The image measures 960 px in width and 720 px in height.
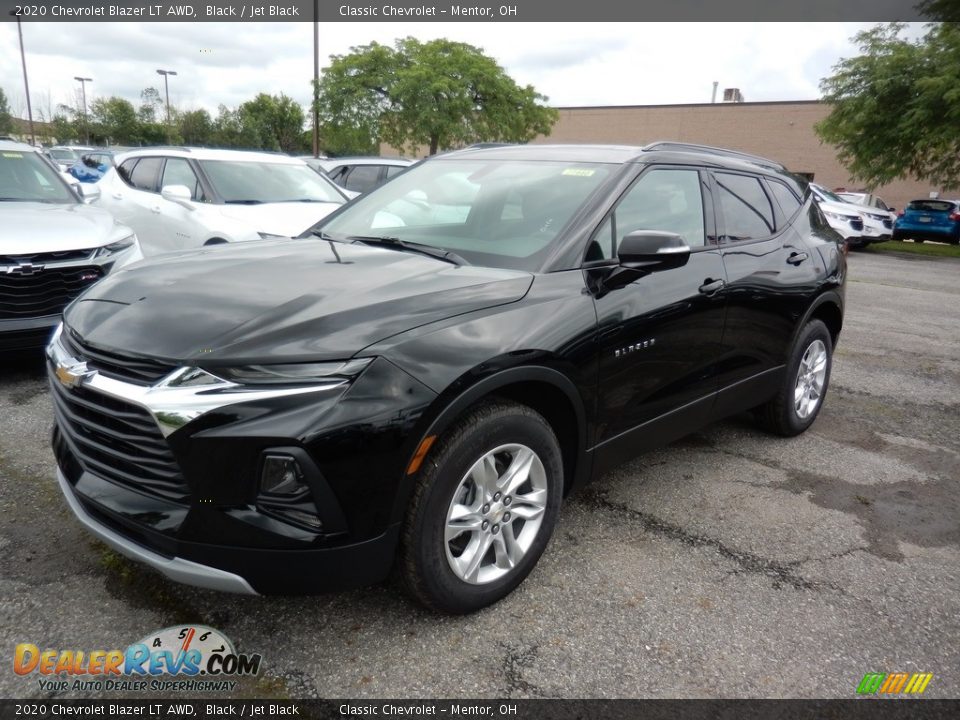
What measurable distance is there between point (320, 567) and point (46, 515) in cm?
183

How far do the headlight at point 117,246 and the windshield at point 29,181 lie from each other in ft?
3.89

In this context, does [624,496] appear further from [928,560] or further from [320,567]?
[320,567]

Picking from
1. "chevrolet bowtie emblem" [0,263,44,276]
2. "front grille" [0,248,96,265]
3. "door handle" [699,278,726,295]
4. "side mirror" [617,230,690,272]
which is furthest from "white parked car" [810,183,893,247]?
"chevrolet bowtie emblem" [0,263,44,276]

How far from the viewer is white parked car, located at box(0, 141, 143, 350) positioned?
4.94 m

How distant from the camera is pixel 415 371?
7.63 ft

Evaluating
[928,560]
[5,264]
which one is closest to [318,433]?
[928,560]

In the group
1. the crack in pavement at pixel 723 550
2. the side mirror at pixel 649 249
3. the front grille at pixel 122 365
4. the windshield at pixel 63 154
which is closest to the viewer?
the front grille at pixel 122 365

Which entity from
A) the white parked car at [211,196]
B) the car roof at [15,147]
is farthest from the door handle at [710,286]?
the car roof at [15,147]

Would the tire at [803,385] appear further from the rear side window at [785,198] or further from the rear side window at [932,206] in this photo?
the rear side window at [932,206]

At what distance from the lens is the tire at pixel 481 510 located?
242cm

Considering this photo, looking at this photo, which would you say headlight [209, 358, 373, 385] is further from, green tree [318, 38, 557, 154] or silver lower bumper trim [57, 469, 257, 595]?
green tree [318, 38, 557, 154]

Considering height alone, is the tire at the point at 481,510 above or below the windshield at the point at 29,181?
below

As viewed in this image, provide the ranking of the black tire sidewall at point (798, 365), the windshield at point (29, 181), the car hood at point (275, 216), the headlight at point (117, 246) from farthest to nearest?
the car hood at point (275, 216) → the windshield at point (29, 181) → the headlight at point (117, 246) → the black tire sidewall at point (798, 365)

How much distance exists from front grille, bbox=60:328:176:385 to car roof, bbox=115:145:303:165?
600 cm
